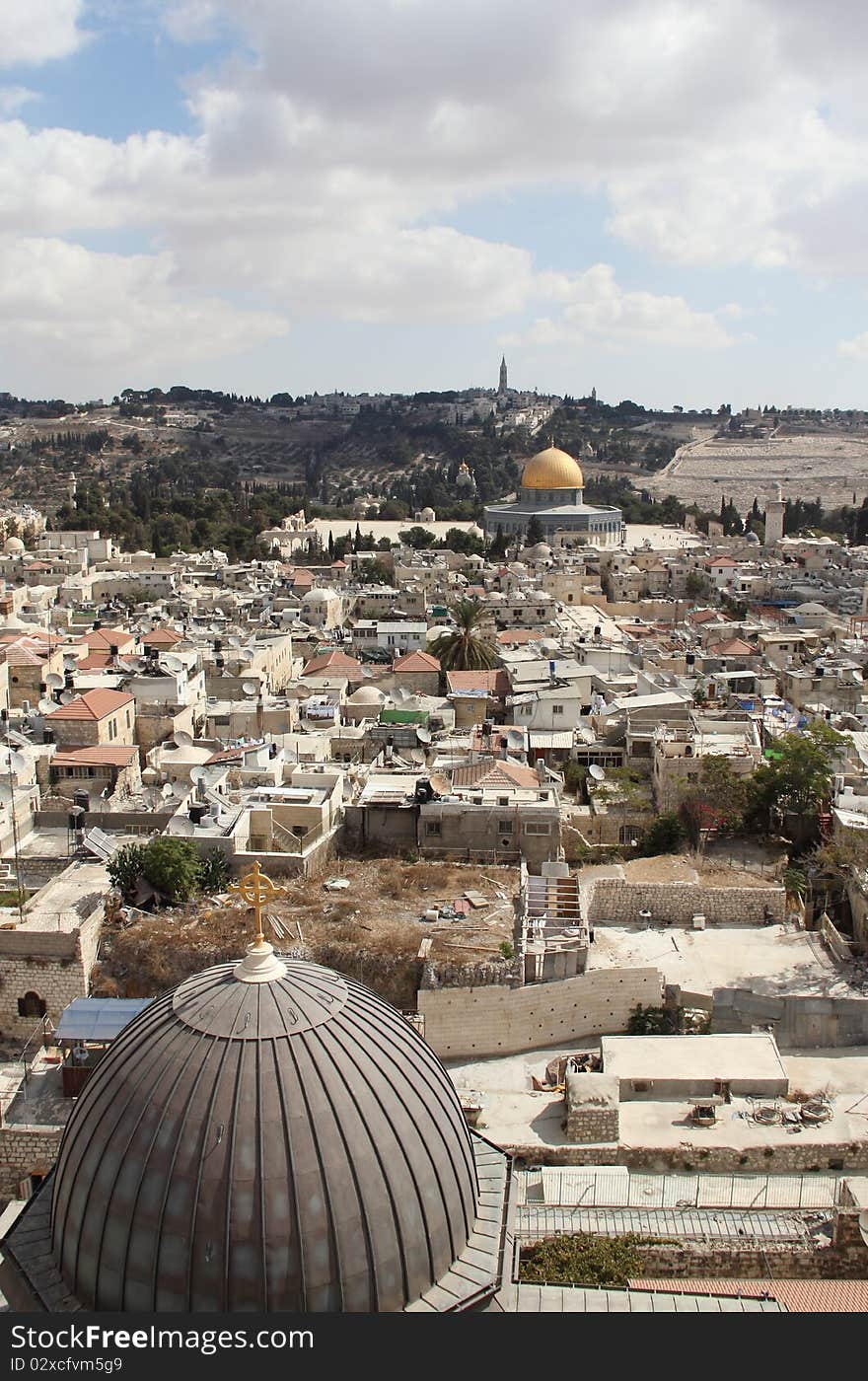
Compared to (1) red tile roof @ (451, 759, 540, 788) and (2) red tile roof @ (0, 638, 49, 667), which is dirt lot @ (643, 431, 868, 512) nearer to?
(2) red tile roof @ (0, 638, 49, 667)

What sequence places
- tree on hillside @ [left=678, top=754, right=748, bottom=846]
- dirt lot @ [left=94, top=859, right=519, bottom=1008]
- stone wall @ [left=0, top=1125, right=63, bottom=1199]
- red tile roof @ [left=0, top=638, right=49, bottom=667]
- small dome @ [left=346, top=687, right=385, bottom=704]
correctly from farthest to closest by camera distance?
1. red tile roof @ [left=0, top=638, right=49, bottom=667]
2. small dome @ [left=346, top=687, right=385, bottom=704]
3. tree on hillside @ [left=678, top=754, right=748, bottom=846]
4. dirt lot @ [left=94, top=859, right=519, bottom=1008]
5. stone wall @ [left=0, top=1125, right=63, bottom=1199]

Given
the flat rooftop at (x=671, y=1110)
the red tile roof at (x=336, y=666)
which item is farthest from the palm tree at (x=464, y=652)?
the flat rooftop at (x=671, y=1110)

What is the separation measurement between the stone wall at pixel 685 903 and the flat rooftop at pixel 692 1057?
2.77 m

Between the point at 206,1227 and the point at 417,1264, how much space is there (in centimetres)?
111

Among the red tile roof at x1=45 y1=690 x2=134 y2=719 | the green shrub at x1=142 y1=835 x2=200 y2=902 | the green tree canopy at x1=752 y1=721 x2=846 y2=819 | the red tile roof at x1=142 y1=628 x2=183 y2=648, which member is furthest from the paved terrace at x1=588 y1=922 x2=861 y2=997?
the red tile roof at x1=142 y1=628 x2=183 y2=648

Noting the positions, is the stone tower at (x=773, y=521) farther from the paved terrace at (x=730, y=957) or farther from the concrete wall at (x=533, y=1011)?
the concrete wall at (x=533, y=1011)

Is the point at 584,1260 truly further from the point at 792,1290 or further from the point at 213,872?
the point at 213,872

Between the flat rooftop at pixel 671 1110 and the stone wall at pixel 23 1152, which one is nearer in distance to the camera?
the flat rooftop at pixel 671 1110

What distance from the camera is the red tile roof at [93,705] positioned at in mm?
21406

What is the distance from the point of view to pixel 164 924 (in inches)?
586

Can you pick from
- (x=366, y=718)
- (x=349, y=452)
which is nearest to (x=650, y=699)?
(x=366, y=718)

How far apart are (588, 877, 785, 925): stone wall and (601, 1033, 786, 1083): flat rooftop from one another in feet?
9.08

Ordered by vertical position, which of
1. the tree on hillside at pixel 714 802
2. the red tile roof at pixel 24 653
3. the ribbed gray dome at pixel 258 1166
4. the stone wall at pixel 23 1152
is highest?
the ribbed gray dome at pixel 258 1166

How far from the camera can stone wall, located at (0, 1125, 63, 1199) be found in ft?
39.0
